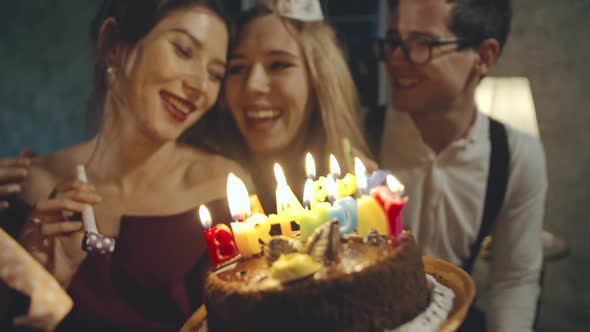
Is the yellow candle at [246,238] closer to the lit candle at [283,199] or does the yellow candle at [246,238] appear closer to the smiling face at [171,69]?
the lit candle at [283,199]

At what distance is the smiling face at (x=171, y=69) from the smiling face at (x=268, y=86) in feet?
0.47

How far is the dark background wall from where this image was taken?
71.0 inches

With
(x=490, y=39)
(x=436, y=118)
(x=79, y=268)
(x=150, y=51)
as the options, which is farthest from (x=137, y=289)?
(x=490, y=39)

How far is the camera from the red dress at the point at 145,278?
6.10 feet

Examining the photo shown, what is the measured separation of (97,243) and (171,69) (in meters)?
0.77

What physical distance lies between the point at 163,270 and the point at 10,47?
43.8 inches

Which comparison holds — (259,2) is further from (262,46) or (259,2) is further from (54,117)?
(54,117)

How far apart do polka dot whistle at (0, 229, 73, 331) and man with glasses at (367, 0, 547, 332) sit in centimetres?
155

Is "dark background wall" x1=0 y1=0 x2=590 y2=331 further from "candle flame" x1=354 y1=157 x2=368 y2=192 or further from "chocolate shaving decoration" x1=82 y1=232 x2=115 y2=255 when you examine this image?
"candle flame" x1=354 y1=157 x2=368 y2=192

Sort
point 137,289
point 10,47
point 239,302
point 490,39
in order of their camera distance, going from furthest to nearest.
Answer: point 490,39
point 137,289
point 10,47
point 239,302

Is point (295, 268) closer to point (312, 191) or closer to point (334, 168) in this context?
point (312, 191)

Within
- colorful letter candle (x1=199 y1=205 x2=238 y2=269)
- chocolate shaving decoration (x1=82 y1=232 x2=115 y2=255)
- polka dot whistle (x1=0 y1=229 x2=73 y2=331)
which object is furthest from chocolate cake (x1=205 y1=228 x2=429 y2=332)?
chocolate shaving decoration (x1=82 y1=232 x2=115 y2=255)

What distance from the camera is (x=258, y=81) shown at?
2045 millimetres

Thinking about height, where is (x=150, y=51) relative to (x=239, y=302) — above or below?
above
